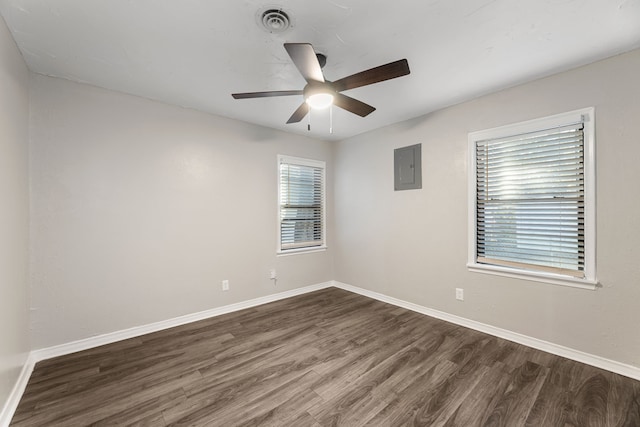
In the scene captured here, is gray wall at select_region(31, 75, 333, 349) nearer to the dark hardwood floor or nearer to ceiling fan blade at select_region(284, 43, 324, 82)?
the dark hardwood floor

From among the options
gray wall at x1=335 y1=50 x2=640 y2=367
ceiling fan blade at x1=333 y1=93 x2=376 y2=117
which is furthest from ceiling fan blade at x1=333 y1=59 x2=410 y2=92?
gray wall at x1=335 y1=50 x2=640 y2=367

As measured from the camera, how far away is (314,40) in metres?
1.94

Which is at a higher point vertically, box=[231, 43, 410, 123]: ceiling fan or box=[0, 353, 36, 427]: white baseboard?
box=[231, 43, 410, 123]: ceiling fan

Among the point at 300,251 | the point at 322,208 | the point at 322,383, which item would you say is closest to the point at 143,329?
the point at 322,383

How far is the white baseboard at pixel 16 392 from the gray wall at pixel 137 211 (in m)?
0.21

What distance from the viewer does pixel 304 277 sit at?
14.2 ft

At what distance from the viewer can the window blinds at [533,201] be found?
7.88 ft

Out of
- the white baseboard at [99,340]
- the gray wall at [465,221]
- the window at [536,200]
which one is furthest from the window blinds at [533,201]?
the white baseboard at [99,340]

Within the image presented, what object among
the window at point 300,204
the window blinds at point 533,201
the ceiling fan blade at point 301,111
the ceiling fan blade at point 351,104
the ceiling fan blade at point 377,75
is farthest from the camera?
the window at point 300,204

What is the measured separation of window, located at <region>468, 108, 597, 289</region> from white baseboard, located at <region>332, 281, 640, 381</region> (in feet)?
2.00

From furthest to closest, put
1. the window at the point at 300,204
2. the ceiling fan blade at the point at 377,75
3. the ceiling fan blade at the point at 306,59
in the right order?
1. the window at the point at 300,204
2. the ceiling fan blade at the point at 377,75
3. the ceiling fan blade at the point at 306,59

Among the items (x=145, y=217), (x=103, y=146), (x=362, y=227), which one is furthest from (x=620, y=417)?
(x=103, y=146)

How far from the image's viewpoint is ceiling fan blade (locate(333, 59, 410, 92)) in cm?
160

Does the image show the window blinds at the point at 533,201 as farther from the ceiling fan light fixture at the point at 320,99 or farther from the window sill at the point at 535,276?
the ceiling fan light fixture at the point at 320,99
